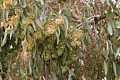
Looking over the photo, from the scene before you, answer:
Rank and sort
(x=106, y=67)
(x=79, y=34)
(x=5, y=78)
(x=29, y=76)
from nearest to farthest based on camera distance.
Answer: (x=79, y=34), (x=106, y=67), (x=29, y=76), (x=5, y=78)

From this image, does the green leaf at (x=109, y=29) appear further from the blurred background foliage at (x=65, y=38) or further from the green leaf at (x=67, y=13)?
the green leaf at (x=67, y=13)

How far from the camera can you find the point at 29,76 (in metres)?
1.58

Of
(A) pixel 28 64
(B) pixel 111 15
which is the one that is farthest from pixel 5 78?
(B) pixel 111 15

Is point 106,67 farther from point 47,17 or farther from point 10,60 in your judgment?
point 10,60

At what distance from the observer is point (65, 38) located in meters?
1.35

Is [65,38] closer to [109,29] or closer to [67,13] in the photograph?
[67,13]

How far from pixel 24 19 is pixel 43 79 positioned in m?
0.31

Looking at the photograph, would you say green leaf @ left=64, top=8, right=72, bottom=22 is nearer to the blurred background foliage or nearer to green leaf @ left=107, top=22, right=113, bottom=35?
the blurred background foliage

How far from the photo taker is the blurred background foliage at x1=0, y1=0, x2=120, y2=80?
1349 millimetres

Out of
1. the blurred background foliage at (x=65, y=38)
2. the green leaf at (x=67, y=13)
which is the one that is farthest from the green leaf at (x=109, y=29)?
the green leaf at (x=67, y=13)

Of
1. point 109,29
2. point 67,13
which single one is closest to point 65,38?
point 67,13

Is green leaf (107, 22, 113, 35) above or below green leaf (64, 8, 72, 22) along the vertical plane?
below

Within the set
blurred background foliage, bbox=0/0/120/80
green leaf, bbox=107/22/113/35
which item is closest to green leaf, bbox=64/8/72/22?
blurred background foliage, bbox=0/0/120/80

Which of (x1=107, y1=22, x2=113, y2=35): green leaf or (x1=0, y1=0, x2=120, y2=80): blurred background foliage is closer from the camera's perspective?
(x1=0, y1=0, x2=120, y2=80): blurred background foliage
